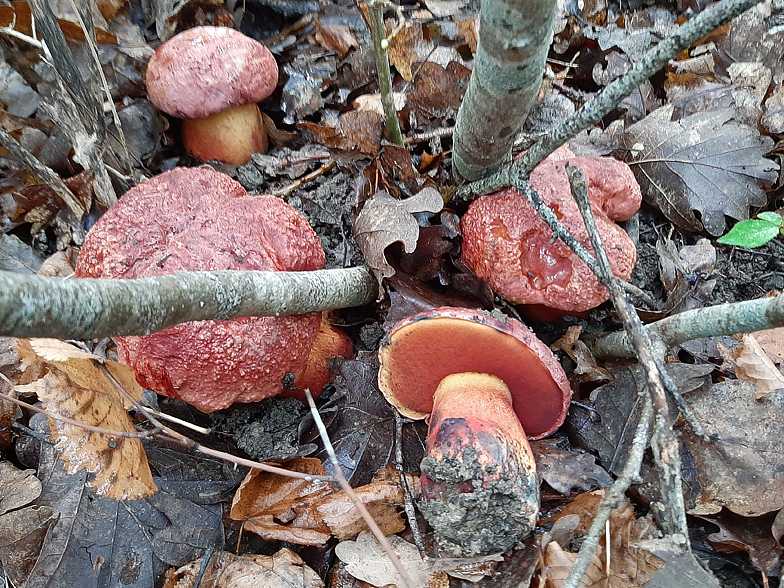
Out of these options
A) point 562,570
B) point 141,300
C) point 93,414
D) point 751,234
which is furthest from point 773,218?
point 93,414

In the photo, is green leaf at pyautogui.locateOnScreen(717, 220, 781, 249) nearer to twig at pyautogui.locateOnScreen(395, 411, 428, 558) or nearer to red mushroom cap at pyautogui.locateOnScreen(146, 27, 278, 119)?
twig at pyautogui.locateOnScreen(395, 411, 428, 558)

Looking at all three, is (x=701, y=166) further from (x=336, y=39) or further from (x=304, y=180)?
(x=336, y=39)

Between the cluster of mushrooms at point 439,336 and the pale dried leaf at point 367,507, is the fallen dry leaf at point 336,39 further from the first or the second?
the pale dried leaf at point 367,507

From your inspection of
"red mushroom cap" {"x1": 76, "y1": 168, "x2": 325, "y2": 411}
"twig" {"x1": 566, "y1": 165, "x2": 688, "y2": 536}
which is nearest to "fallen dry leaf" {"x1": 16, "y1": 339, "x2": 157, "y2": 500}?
"red mushroom cap" {"x1": 76, "y1": 168, "x2": 325, "y2": 411}

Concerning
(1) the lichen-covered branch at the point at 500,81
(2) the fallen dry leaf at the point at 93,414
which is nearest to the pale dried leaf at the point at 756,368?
(1) the lichen-covered branch at the point at 500,81

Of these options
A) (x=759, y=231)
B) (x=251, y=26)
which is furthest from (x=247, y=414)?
(x=251, y=26)

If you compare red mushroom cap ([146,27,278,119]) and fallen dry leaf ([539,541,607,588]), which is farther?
red mushroom cap ([146,27,278,119])

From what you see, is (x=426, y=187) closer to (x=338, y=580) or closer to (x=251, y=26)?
(x=338, y=580)
